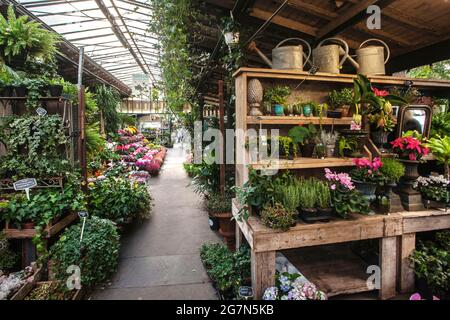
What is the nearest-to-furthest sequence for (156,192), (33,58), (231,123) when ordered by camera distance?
(33,58) < (231,123) < (156,192)

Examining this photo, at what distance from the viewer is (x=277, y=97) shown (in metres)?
2.49

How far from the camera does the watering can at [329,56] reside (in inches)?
101

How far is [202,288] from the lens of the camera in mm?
2498

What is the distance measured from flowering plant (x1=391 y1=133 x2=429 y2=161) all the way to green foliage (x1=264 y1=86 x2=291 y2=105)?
1.15 meters

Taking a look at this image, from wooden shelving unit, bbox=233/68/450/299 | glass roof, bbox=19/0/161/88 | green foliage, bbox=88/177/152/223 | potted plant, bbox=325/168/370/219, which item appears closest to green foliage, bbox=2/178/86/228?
green foliage, bbox=88/177/152/223

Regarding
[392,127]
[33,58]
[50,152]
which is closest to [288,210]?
[392,127]

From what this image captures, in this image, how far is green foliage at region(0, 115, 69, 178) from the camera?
2674 mm

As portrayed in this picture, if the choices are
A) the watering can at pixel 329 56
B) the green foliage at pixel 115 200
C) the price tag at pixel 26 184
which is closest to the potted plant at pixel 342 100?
the watering can at pixel 329 56

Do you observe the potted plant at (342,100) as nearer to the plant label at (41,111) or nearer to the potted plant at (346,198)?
the potted plant at (346,198)

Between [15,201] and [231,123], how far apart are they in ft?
9.81

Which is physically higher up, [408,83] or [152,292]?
[408,83]

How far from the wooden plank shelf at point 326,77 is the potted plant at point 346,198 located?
3.15ft

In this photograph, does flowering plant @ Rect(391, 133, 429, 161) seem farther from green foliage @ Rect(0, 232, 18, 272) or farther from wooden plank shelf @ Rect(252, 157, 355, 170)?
green foliage @ Rect(0, 232, 18, 272)
